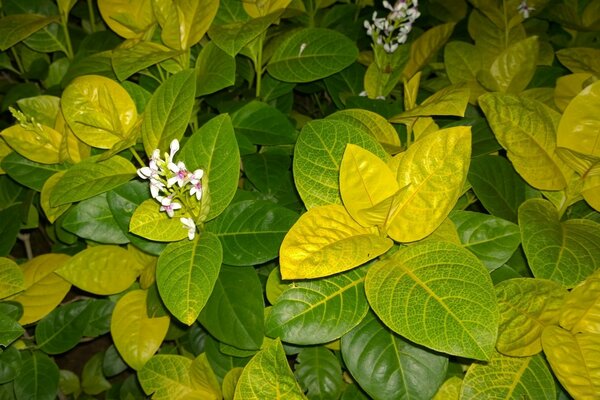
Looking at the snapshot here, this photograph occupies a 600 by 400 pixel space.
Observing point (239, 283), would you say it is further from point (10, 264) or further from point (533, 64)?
point (533, 64)

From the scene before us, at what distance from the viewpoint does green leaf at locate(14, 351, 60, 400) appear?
1106 millimetres

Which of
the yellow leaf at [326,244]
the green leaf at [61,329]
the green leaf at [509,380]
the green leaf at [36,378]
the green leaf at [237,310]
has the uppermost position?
the yellow leaf at [326,244]

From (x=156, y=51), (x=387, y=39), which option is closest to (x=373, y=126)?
(x=387, y=39)

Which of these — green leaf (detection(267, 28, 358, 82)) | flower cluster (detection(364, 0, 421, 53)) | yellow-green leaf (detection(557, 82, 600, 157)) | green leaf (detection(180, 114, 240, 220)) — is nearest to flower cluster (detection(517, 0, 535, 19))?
flower cluster (detection(364, 0, 421, 53))

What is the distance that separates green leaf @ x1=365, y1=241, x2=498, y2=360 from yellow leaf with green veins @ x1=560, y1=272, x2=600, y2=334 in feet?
0.48

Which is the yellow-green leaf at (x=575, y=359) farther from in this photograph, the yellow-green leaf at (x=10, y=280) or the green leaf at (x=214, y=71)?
the yellow-green leaf at (x=10, y=280)

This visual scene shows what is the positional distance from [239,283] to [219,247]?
0.08m

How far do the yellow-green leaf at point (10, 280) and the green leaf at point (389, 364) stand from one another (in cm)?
63

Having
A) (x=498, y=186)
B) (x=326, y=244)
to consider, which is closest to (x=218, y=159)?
(x=326, y=244)

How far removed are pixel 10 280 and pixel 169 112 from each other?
17.7 inches

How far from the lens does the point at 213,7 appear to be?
107cm

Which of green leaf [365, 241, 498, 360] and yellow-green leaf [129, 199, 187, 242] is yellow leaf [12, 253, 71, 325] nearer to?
yellow-green leaf [129, 199, 187, 242]

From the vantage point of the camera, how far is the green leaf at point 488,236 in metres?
0.82

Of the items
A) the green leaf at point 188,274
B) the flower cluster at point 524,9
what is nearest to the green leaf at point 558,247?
the green leaf at point 188,274
